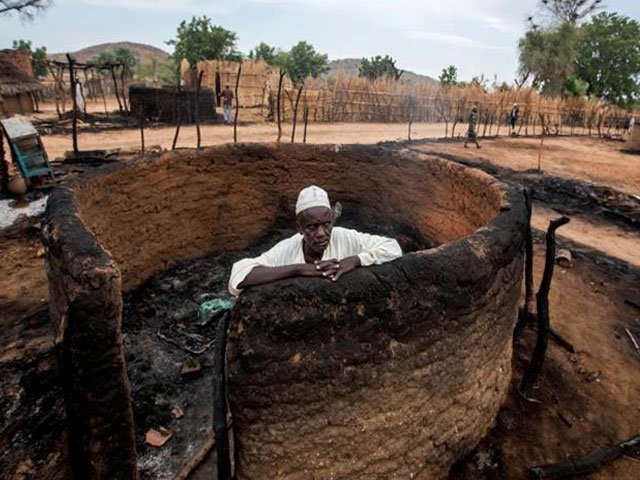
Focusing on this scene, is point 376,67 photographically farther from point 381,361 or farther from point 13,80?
point 381,361

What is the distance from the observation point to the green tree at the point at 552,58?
34.9 meters

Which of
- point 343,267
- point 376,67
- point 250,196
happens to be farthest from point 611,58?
point 343,267

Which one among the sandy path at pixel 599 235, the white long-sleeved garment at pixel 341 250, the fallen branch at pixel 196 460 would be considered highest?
the white long-sleeved garment at pixel 341 250

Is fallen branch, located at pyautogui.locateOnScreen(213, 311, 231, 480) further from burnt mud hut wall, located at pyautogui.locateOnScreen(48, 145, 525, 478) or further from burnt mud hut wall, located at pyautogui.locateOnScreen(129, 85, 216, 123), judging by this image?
burnt mud hut wall, located at pyautogui.locateOnScreen(129, 85, 216, 123)

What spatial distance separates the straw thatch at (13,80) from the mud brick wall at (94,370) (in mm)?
21496

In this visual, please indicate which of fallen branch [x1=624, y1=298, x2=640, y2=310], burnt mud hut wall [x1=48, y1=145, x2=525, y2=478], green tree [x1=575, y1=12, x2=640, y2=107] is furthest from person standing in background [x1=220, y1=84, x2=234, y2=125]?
green tree [x1=575, y1=12, x2=640, y2=107]

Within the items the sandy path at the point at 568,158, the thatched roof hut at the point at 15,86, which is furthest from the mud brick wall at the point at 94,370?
the thatched roof hut at the point at 15,86

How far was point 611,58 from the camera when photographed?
3691 centimetres


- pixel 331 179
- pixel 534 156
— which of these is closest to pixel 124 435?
pixel 331 179

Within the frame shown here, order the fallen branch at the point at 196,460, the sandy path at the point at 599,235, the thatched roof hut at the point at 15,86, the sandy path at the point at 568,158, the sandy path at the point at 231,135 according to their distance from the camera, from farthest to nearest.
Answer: the thatched roof hut at the point at 15,86, the sandy path at the point at 231,135, the sandy path at the point at 568,158, the sandy path at the point at 599,235, the fallen branch at the point at 196,460

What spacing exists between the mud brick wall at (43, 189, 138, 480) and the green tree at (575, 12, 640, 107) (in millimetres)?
44331

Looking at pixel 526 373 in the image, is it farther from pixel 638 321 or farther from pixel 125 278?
pixel 125 278

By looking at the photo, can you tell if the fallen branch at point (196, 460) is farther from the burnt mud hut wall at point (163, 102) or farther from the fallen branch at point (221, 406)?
the burnt mud hut wall at point (163, 102)

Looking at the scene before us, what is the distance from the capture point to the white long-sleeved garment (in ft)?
9.23
